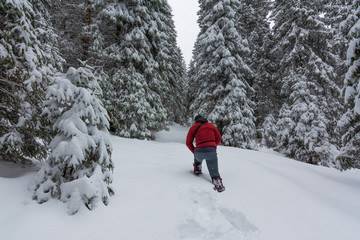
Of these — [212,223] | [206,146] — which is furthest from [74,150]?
[206,146]

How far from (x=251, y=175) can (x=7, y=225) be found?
17.0ft

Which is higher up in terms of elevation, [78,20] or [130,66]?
[78,20]

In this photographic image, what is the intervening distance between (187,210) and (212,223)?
1.62 feet

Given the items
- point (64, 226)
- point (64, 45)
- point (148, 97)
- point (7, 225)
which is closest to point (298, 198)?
point (64, 226)

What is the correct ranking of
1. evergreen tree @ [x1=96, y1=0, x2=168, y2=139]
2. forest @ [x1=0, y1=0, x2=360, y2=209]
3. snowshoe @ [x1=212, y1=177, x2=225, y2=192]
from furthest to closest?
evergreen tree @ [x1=96, y1=0, x2=168, y2=139]
snowshoe @ [x1=212, y1=177, x2=225, y2=192]
forest @ [x1=0, y1=0, x2=360, y2=209]

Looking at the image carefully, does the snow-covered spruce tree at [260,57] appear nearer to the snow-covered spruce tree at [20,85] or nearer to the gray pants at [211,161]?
the gray pants at [211,161]

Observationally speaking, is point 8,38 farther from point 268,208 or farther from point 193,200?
point 268,208

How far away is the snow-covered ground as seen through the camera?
2.83 m

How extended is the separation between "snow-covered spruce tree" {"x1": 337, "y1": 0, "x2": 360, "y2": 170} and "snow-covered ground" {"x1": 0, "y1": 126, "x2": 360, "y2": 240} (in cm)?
132

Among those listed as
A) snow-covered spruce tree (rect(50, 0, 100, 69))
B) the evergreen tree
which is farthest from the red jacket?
snow-covered spruce tree (rect(50, 0, 100, 69))

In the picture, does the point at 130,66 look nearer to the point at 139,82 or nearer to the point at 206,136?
the point at 139,82

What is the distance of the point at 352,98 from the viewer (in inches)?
236

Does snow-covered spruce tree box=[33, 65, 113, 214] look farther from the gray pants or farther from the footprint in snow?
the gray pants

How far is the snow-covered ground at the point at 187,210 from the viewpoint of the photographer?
2.83 meters
